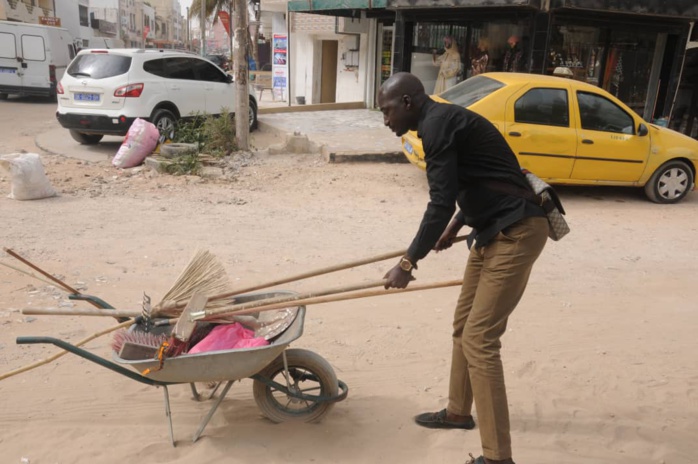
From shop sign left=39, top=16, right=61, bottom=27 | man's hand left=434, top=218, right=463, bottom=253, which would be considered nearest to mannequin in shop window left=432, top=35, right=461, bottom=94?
man's hand left=434, top=218, right=463, bottom=253

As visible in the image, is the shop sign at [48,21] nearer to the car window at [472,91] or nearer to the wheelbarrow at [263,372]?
the car window at [472,91]

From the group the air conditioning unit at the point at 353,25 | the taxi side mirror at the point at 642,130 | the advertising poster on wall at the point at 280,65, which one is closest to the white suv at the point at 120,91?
the air conditioning unit at the point at 353,25


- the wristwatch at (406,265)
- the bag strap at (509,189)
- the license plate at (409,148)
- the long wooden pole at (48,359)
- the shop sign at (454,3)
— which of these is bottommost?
the long wooden pole at (48,359)

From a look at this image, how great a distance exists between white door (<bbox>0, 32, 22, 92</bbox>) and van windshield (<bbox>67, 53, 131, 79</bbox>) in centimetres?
950

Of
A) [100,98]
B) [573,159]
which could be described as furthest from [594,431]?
[100,98]

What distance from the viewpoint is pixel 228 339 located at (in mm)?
3176

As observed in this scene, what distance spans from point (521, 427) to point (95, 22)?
53709mm

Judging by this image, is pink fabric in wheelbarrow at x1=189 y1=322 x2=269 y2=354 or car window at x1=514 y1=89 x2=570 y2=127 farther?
car window at x1=514 y1=89 x2=570 y2=127

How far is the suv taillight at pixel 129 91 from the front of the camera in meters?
10.3

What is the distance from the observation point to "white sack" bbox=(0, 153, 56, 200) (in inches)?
283

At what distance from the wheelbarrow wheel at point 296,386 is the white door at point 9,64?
18881 millimetres

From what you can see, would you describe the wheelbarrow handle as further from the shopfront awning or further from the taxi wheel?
the shopfront awning

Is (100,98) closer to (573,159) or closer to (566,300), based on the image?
(573,159)

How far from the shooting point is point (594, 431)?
334 centimetres
